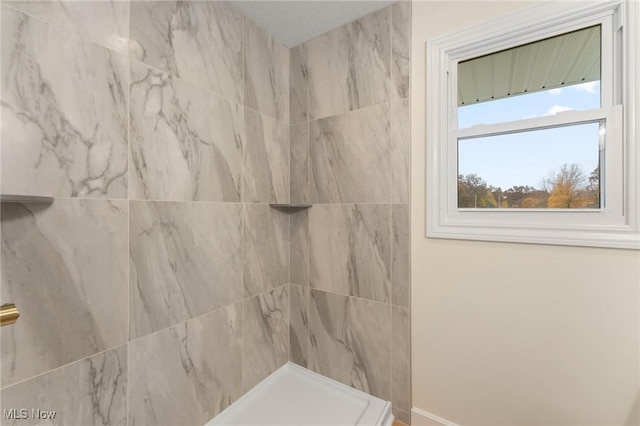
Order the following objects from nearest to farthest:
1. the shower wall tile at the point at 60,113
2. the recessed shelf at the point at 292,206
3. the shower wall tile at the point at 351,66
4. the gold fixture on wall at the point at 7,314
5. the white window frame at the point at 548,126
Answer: the gold fixture on wall at the point at 7,314 → the shower wall tile at the point at 60,113 → the white window frame at the point at 548,126 → the shower wall tile at the point at 351,66 → the recessed shelf at the point at 292,206

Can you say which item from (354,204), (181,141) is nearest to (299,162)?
(354,204)

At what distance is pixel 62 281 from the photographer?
819mm

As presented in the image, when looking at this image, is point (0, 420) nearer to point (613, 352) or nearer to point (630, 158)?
point (613, 352)

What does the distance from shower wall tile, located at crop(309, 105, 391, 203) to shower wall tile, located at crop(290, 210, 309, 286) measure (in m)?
0.17

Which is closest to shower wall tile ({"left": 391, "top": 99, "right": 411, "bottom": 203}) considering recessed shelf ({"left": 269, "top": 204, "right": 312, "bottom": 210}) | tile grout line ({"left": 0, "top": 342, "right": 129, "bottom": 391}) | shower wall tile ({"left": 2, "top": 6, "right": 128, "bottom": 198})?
recessed shelf ({"left": 269, "top": 204, "right": 312, "bottom": 210})

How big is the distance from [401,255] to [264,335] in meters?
0.92

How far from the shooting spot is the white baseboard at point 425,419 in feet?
4.19

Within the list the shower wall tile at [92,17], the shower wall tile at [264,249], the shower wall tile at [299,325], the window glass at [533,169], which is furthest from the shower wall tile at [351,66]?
the shower wall tile at [299,325]

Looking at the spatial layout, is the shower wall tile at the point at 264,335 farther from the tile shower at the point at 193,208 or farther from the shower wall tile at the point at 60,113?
the shower wall tile at the point at 60,113

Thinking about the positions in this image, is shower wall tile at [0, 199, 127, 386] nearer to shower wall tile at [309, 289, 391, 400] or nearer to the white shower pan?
the white shower pan

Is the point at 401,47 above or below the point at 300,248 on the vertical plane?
above

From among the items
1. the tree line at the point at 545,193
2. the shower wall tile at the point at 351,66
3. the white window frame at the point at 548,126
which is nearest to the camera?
the white window frame at the point at 548,126

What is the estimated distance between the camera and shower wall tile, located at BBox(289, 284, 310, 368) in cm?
168

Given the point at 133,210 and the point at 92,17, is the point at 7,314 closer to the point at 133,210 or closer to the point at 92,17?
the point at 133,210
